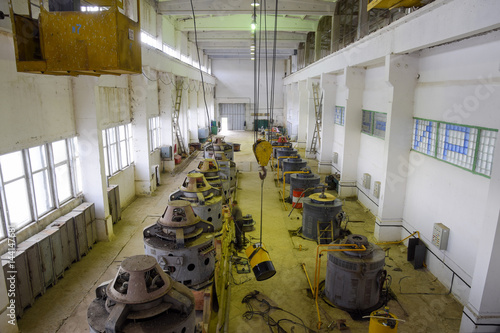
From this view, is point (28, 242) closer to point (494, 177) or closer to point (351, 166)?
point (494, 177)

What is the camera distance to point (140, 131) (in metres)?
13.4

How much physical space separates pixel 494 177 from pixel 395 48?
451cm

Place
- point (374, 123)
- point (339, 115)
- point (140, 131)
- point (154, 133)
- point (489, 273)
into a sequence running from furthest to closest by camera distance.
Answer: point (339, 115) < point (154, 133) < point (140, 131) < point (374, 123) < point (489, 273)

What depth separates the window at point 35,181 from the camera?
648 cm

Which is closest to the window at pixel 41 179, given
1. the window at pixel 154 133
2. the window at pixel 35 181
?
the window at pixel 35 181

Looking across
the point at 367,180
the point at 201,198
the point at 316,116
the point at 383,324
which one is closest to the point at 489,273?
the point at 383,324

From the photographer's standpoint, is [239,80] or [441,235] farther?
[239,80]

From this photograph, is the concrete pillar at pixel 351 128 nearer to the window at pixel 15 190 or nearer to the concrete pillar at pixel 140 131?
the concrete pillar at pixel 140 131

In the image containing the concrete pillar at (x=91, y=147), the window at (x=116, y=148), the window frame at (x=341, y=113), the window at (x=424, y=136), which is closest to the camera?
the window at (x=424, y=136)

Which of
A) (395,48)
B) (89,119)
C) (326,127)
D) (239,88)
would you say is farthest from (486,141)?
(239,88)

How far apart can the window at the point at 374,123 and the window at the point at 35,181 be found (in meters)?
9.77

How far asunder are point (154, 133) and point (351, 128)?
973cm

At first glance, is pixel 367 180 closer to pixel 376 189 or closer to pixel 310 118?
pixel 376 189

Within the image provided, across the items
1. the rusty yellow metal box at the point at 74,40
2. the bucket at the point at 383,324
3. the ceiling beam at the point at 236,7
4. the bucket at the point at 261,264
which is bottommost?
the bucket at the point at 383,324
